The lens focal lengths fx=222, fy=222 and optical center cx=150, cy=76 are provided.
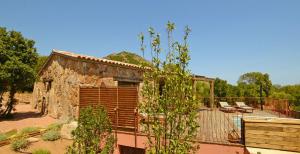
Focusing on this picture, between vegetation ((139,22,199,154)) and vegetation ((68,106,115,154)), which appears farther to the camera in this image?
vegetation ((68,106,115,154))

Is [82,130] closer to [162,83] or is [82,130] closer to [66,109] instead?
[162,83]

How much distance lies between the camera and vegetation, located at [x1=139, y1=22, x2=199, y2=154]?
3846 millimetres

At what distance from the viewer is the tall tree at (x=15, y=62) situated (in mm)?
15734

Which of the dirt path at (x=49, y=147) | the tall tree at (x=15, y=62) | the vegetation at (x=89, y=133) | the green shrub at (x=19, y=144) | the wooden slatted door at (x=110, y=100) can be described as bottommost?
the dirt path at (x=49, y=147)

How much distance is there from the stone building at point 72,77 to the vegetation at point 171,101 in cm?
1065

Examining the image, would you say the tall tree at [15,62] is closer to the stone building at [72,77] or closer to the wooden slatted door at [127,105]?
the stone building at [72,77]

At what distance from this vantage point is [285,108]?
15.3 metres

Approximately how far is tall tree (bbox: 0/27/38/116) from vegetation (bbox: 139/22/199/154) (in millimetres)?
14936

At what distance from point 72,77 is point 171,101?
12.2 meters

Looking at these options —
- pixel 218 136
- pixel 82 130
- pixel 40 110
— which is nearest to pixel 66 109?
pixel 40 110

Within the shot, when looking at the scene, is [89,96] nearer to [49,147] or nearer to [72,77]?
[49,147]

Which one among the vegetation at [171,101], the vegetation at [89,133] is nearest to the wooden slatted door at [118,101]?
the vegetation at [89,133]

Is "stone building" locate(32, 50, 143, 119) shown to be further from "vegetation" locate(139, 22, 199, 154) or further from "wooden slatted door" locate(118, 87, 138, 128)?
"vegetation" locate(139, 22, 199, 154)

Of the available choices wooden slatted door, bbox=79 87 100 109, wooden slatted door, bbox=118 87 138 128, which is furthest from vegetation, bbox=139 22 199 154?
wooden slatted door, bbox=79 87 100 109
